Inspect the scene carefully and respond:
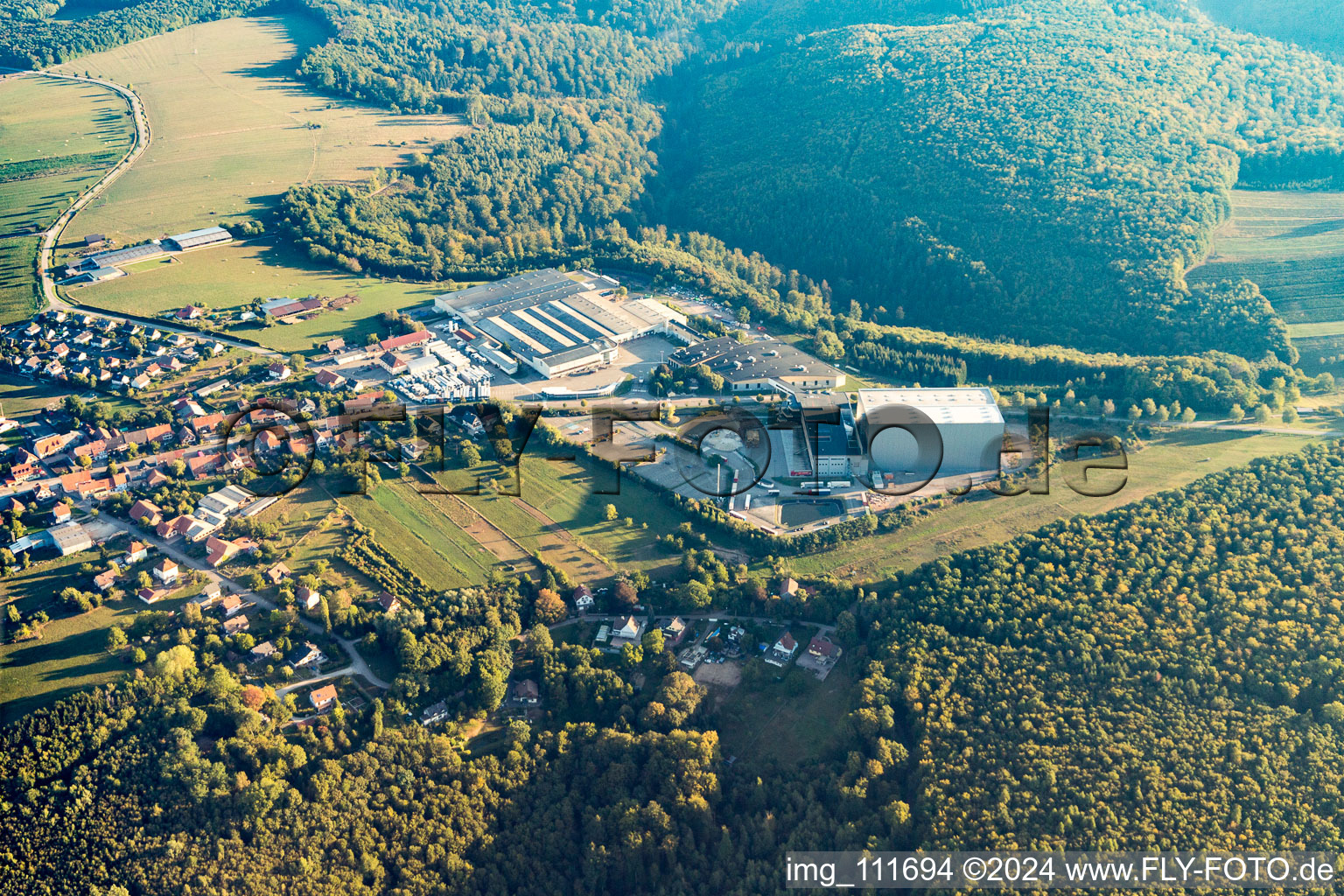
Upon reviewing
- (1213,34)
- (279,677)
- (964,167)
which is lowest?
(279,677)

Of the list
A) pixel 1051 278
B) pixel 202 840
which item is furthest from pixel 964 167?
pixel 202 840

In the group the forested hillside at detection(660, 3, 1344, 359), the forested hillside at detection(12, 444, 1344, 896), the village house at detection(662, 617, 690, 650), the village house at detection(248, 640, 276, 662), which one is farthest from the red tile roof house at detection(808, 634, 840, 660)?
the forested hillside at detection(660, 3, 1344, 359)

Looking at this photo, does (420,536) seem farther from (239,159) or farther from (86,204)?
(239,159)

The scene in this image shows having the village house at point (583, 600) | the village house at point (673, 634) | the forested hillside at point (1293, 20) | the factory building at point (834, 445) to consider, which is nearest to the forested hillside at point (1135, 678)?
the village house at point (673, 634)

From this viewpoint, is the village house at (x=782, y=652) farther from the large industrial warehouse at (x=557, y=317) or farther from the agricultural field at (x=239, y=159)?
the agricultural field at (x=239, y=159)

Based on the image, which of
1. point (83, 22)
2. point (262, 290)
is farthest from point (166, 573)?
point (83, 22)

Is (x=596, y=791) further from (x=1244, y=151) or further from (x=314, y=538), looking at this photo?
(x=1244, y=151)
